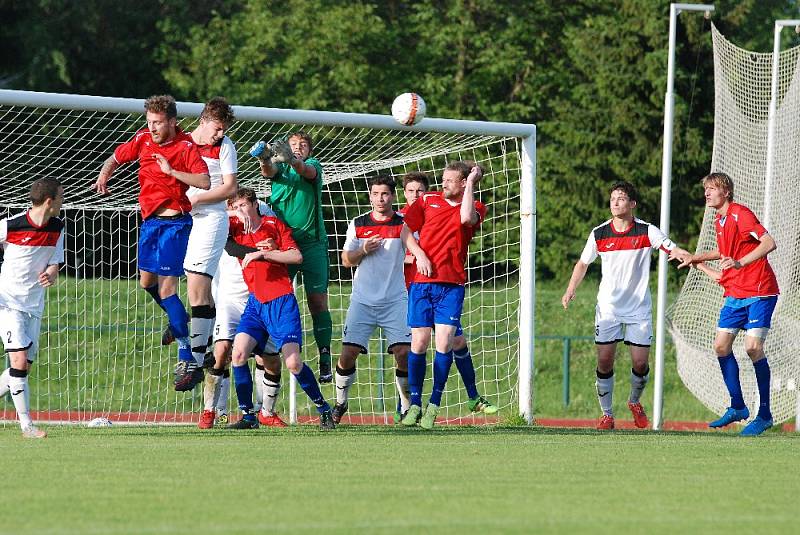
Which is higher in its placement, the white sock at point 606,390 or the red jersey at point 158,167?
the red jersey at point 158,167

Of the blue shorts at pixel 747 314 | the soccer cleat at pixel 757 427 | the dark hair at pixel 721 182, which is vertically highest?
the dark hair at pixel 721 182

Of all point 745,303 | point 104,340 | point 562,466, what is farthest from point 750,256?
point 104,340

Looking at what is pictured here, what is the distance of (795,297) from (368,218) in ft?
18.2

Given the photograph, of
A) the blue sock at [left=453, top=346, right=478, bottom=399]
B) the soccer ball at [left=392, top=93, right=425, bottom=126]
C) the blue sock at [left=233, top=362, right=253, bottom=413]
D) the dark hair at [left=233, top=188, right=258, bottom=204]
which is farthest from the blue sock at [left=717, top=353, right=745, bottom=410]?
the dark hair at [left=233, top=188, right=258, bottom=204]

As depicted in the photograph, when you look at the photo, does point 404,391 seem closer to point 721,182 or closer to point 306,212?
point 306,212

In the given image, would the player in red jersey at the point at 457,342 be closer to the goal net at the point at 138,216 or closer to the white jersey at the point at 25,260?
the goal net at the point at 138,216

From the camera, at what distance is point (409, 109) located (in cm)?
1180

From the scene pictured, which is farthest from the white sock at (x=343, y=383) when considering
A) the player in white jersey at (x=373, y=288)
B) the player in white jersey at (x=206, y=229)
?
the player in white jersey at (x=206, y=229)

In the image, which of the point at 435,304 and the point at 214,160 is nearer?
the point at 214,160

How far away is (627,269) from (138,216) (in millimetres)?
6577

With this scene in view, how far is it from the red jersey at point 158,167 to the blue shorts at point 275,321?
1013mm

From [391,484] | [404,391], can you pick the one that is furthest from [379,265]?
[391,484]

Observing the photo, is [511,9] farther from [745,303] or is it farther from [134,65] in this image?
[745,303]

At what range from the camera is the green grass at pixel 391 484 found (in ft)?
18.1
